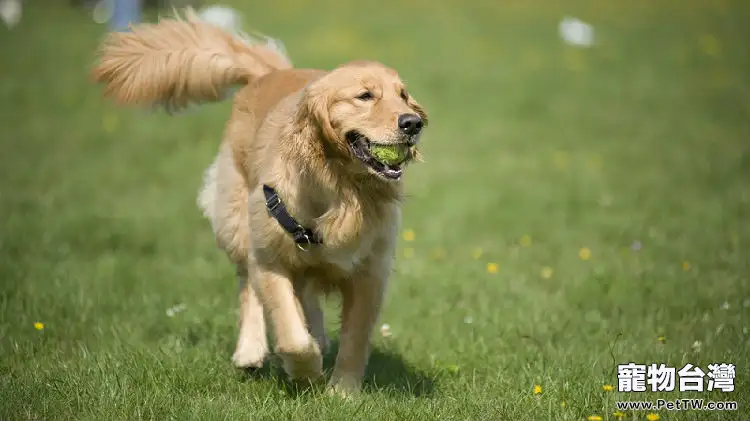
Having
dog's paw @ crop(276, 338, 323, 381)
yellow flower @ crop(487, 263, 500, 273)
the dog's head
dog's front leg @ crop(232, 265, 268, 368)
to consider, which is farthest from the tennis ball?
yellow flower @ crop(487, 263, 500, 273)

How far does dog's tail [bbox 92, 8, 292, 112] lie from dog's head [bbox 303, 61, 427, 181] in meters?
1.47

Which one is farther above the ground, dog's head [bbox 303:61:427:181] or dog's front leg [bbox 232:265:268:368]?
dog's head [bbox 303:61:427:181]

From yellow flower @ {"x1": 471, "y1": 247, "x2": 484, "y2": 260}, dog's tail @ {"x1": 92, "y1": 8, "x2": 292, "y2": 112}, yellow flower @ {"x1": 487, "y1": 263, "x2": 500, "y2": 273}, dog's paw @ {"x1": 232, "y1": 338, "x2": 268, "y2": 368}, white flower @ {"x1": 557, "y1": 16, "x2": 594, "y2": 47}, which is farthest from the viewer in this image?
white flower @ {"x1": 557, "y1": 16, "x2": 594, "y2": 47}

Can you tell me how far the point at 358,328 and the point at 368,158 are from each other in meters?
0.95

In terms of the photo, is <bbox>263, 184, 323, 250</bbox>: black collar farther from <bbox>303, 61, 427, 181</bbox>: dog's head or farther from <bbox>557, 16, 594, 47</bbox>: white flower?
<bbox>557, 16, 594, 47</bbox>: white flower

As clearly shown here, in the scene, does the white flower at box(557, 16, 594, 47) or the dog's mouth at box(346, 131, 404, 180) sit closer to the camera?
the dog's mouth at box(346, 131, 404, 180)

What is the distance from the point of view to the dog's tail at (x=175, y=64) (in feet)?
18.2

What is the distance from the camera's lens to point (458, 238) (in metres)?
8.08

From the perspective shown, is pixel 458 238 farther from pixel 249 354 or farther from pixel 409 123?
pixel 409 123

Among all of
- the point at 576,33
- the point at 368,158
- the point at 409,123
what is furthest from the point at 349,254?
the point at 576,33

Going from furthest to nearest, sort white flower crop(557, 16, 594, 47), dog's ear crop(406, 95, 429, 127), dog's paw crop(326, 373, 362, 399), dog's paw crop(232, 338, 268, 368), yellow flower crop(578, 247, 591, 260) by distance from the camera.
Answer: white flower crop(557, 16, 594, 47)
yellow flower crop(578, 247, 591, 260)
dog's paw crop(232, 338, 268, 368)
dog's paw crop(326, 373, 362, 399)
dog's ear crop(406, 95, 429, 127)

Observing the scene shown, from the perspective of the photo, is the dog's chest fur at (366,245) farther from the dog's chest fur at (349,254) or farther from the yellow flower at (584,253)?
the yellow flower at (584,253)

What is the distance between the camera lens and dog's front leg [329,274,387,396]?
4.55 meters

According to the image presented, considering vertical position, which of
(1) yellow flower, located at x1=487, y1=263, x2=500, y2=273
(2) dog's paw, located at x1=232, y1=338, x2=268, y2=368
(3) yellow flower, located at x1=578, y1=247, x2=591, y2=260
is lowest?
(3) yellow flower, located at x1=578, y1=247, x2=591, y2=260
